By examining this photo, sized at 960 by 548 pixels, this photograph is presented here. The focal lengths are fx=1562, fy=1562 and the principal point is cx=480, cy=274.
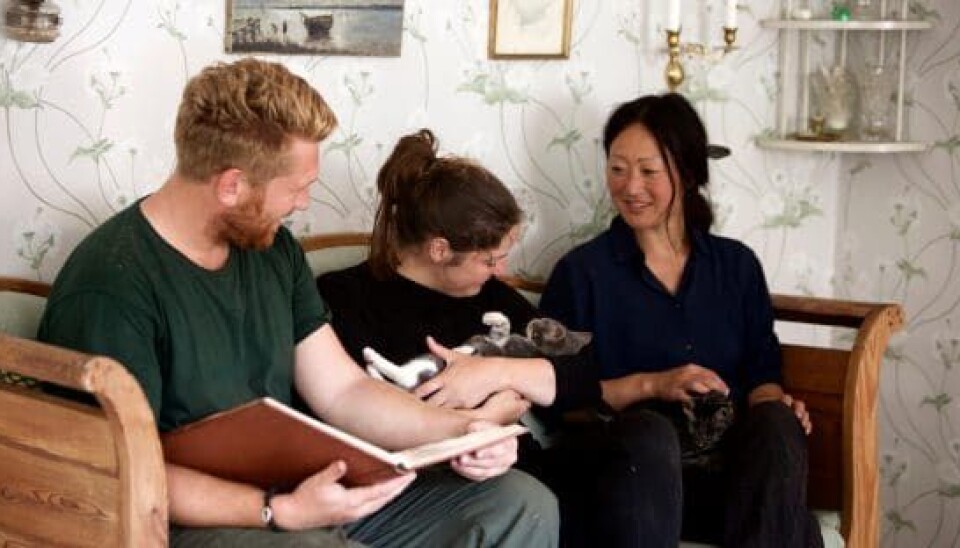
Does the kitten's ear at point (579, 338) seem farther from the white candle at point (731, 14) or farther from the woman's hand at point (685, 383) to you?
the white candle at point (731, 14)

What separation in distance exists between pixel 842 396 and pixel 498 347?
66cm

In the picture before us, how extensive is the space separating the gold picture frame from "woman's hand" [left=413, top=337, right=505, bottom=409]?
787mm

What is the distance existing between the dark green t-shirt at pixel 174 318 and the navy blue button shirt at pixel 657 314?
803 millimetres

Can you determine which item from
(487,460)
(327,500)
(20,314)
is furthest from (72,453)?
(487,460)

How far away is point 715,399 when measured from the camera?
8.94 feet

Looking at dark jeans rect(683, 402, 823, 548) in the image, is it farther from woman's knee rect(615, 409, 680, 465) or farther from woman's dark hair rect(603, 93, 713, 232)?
woman's dark hair rect(603, 93, 713, 232)

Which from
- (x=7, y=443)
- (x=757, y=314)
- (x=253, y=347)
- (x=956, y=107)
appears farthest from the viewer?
(x=956, y=107)

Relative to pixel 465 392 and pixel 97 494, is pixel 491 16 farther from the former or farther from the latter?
pixel 97 494

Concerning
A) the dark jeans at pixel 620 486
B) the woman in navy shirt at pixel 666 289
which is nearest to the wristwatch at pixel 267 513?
the dark jeans at pixel 620 486

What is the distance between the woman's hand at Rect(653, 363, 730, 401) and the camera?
2732 millimetres

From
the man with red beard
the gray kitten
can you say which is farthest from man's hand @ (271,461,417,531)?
the gray kitten

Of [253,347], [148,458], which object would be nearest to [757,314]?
[253,347]

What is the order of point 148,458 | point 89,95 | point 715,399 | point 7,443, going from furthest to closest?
point 715,399, point 89,95, point 7,443, point 148,458

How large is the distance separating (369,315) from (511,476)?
411mm
